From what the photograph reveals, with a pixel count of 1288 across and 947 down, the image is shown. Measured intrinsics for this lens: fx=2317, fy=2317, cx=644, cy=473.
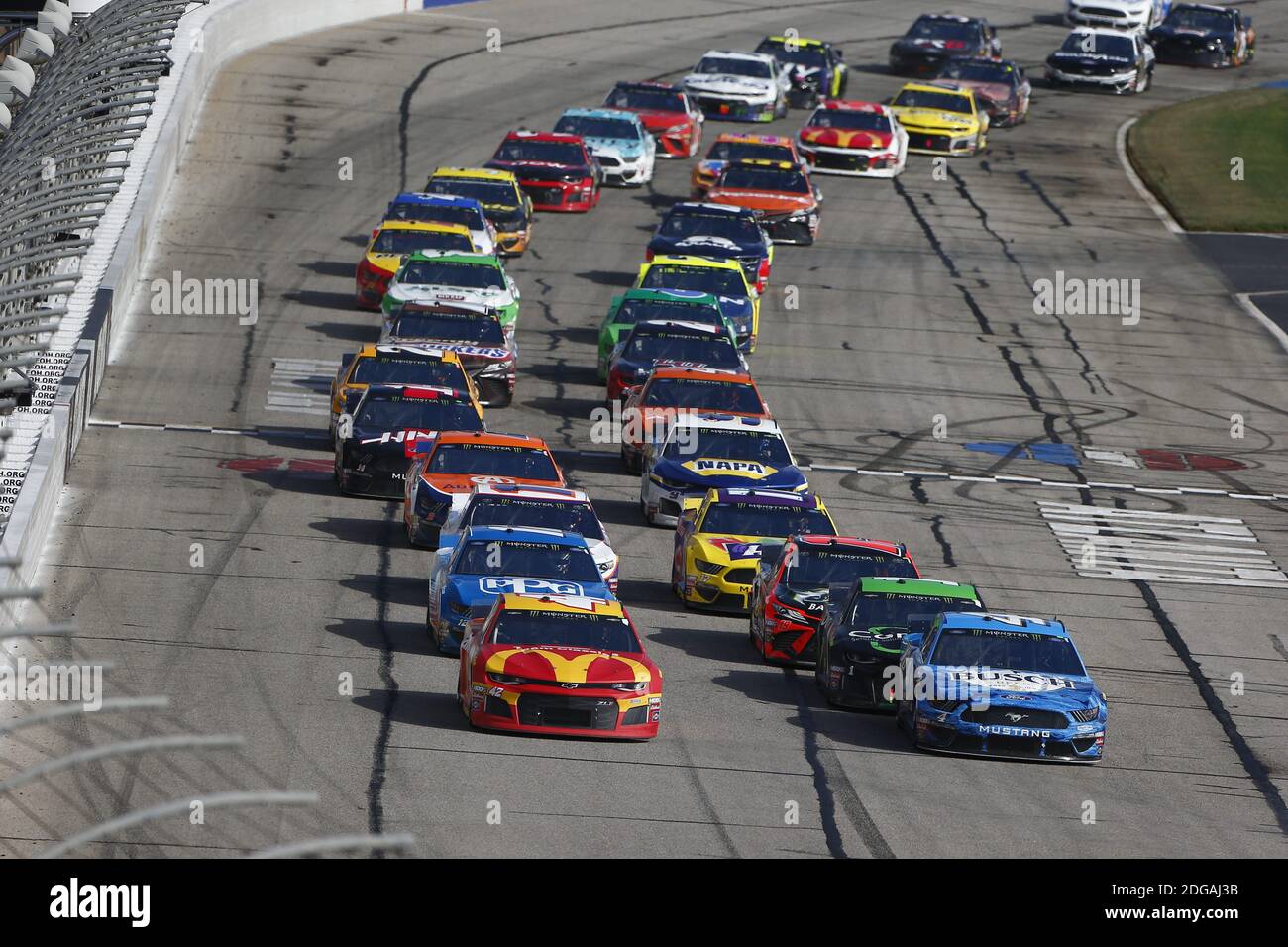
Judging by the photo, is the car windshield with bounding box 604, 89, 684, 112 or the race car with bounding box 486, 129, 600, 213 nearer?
the race car with bounding box 486, 129, 600, 213

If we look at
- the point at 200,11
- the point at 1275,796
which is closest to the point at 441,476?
the point at 1275,796

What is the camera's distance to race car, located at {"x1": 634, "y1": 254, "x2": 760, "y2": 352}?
37.2m

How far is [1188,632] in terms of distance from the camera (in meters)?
24.8

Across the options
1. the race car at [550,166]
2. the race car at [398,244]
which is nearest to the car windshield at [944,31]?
the race car at [550,166]

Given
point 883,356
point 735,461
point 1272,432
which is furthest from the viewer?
point 883,356

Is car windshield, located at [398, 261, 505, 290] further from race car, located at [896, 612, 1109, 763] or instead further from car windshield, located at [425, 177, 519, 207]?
race car, located at [896, 612, 1109, 763]

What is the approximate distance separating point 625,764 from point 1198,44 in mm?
55738

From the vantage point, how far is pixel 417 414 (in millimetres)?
28672

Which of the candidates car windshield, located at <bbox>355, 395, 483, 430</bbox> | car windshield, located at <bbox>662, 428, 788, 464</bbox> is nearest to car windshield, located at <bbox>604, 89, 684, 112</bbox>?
car windshield, located at <bbox>355, 395, 483, 430</bbox>

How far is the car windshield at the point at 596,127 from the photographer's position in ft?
159

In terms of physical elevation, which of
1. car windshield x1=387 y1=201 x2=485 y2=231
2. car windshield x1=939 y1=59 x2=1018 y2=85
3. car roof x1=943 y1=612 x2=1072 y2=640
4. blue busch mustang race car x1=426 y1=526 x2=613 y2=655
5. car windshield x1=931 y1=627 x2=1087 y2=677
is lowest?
car windshield x1=387 y1=201 x2=485 y2=231

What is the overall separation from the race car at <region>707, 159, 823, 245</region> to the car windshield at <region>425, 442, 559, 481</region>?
18039 millimetres
